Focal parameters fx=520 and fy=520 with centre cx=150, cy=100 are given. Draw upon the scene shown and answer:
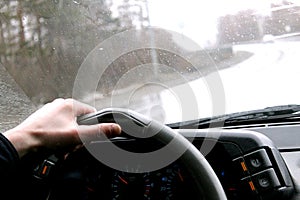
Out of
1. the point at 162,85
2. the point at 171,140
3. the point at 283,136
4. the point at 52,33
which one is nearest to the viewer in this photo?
the point at 171,140

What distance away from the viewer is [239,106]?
314cm

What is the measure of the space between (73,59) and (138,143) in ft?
4.97

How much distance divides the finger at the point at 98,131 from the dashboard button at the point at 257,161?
2.75 feet

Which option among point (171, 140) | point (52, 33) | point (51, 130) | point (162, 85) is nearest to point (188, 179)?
point (171, 140)

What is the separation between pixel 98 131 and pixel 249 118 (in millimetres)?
1416

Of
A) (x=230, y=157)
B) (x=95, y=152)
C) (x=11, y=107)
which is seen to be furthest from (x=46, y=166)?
(x=11, y=107)

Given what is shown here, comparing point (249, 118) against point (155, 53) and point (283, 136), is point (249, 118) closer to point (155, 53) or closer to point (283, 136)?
point (283, 136)

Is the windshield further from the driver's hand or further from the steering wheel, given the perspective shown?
the steering wheel

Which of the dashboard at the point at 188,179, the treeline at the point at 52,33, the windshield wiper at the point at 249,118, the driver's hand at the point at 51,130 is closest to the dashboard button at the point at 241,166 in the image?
the dashboard at the point at 188,179

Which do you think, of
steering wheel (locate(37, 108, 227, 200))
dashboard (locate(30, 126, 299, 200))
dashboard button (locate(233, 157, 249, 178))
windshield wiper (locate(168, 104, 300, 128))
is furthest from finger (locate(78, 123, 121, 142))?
windshield wiper (locate(168, 104, 300, 128))

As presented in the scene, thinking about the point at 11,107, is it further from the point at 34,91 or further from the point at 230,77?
the point at 230,77

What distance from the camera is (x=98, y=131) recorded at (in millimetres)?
1688

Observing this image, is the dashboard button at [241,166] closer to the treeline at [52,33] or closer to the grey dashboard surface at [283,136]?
the grey dashboard surface at [283,136]

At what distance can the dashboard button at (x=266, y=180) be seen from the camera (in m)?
2.24
